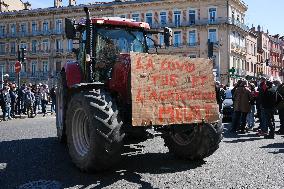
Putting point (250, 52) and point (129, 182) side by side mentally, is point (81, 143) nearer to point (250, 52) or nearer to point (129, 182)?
point (129, 182)

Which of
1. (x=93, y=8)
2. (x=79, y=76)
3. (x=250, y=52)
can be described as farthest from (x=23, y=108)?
(x=250, y=52)

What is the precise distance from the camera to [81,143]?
21.7ft

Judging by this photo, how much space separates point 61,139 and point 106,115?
3808 mm

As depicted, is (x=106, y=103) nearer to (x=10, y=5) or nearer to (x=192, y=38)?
(x=192, y=38)

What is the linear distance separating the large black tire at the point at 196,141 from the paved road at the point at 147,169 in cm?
19

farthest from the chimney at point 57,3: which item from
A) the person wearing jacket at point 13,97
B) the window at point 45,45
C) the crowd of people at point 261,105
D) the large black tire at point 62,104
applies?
the large black tire at point 62,104

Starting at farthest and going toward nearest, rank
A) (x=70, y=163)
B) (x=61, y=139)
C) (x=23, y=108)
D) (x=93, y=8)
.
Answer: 1. (x=93, y=8)
2. (x=23, y=108)
3. (x=61, y=139)
4. (x=70, y=163)

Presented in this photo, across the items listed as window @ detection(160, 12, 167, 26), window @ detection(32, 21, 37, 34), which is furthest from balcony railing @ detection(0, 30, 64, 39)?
window @ detection(160, 12, 167, 26)

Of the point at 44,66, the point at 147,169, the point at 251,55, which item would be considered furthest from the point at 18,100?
the point at 251,55

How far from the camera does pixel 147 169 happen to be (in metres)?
6.56

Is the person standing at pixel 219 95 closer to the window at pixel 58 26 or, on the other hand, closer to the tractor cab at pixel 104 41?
the tractor cab at pixel 104 41

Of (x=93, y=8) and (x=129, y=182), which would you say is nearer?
(x=129, y=182)

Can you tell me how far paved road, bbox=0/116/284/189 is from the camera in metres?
5.69

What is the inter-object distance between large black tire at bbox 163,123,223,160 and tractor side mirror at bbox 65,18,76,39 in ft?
8.23
